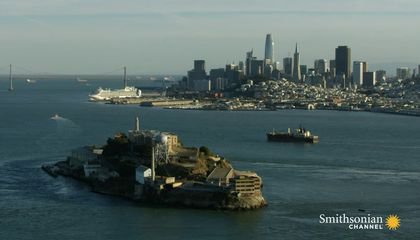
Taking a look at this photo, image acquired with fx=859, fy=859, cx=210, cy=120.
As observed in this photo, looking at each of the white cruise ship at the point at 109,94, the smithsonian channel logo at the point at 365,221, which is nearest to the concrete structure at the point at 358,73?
the white cruise ship at the point at 109,94

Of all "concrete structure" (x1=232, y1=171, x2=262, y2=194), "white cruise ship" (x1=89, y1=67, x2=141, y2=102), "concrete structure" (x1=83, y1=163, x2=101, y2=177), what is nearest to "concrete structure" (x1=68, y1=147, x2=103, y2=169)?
"concrete structure" (x1=83, y1=163, x2=101, y2=177)

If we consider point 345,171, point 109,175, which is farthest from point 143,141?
point 345,171

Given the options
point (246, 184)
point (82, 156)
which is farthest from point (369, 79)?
point (246, 184)

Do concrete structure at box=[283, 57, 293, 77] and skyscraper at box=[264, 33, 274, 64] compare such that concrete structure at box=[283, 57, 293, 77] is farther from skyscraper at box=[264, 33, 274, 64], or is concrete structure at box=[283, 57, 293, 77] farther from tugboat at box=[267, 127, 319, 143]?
tugboat at box=[267, 127, 319, 143]

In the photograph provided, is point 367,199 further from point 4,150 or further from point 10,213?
point 4,150

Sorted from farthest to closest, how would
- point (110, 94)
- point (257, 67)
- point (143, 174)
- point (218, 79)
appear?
point (257, 67), point (218, 79), point (110, 94), point (143, 174)

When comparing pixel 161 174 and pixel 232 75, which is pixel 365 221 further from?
pixel 232 75
